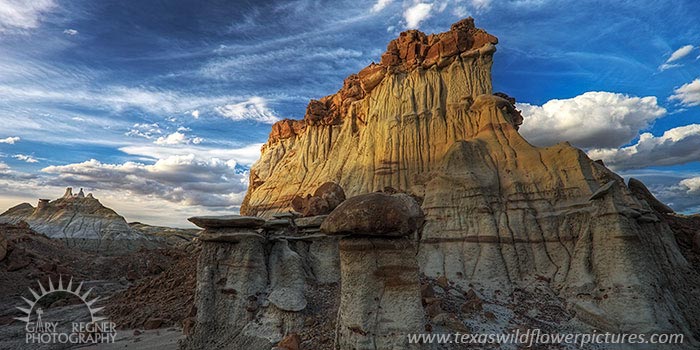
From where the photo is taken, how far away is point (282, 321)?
9.37m

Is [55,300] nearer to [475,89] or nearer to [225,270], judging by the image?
[225,270]

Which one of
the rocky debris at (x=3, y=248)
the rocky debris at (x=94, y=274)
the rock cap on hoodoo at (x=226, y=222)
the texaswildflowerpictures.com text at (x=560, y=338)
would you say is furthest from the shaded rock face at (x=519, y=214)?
the rocky debris at (x=3, y=248)

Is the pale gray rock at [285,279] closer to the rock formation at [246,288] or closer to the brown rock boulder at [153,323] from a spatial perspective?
the rock formation at [246,288]

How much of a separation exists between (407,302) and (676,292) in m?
11.1

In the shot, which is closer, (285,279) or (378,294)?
(378,294)

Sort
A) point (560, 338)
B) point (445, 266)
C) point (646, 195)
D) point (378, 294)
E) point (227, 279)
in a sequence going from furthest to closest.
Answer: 1. point (646, 195)
2. point (445, 266)
3. point (227, 279)
4. point (560, 338)
5. point (378, 294)

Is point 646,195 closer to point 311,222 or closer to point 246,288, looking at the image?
point 311,222

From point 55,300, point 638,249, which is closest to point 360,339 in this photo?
point 638,249

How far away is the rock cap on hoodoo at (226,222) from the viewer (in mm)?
10602

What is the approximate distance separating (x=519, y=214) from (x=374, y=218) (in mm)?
10262

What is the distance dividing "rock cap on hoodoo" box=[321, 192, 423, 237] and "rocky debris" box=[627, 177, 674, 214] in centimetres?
1438

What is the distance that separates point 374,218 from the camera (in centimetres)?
695

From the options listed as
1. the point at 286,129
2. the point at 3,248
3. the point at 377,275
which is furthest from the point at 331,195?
the point at 286,129

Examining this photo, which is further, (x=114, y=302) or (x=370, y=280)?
(x=114, y=302)
